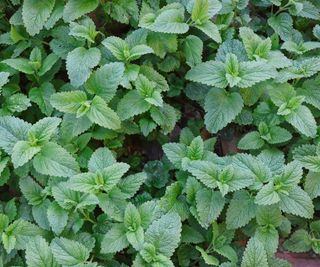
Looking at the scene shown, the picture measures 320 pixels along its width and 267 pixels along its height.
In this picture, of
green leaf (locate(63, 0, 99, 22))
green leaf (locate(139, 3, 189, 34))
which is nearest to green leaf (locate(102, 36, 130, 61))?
green leaf (locate(139, 3, 189, 34))

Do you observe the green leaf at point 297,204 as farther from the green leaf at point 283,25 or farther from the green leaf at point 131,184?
the green leaf at point 283,25

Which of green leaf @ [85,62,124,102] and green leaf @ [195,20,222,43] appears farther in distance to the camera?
green leaf @ [195,20,222,43]

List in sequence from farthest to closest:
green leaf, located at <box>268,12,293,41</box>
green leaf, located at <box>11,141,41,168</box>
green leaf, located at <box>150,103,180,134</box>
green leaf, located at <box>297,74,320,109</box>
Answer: green leaf, located at <box>268,12,293,41</box> < green leaf, located at <box>297,74,320,109</box> < green leaf, located at <box>150,103,180,134</box> < green leaf, located at <box>11,141,41,168</box>

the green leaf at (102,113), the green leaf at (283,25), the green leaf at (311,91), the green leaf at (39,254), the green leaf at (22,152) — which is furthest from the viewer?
the green leaf at (283,25)

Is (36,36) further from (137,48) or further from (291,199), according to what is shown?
(291,199)

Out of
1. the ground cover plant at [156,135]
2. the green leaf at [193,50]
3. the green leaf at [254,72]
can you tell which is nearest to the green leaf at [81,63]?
the ground cover plant at [156,135]

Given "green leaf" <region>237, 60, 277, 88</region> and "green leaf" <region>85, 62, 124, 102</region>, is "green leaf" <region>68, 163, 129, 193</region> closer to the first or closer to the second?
"green leaf" <region>85, 62, 124, 102</region>
